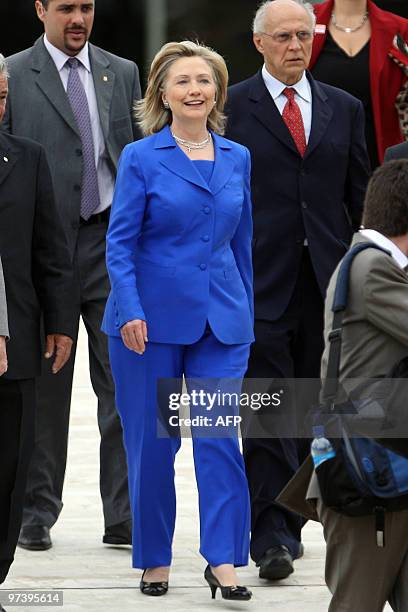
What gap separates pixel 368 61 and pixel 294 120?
574 mm

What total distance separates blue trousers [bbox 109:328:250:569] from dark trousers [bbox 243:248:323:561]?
440 mm

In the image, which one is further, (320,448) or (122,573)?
(122,573)

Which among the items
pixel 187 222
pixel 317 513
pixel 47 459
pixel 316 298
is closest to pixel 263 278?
pixel 316 298

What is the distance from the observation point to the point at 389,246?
399 cm

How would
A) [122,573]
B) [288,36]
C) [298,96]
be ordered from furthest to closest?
[298,96] → [288,36] → [122,573]

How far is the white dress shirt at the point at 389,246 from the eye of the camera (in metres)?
3.98

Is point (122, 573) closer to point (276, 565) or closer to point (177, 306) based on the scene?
point (276, 565)

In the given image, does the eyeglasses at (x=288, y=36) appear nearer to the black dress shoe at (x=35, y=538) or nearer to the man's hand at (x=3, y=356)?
the man's hand at (x=3, y=356)

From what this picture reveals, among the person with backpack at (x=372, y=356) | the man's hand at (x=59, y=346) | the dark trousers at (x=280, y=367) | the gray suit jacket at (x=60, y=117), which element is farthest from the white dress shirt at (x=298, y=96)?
the person with backpack at (x=372, y=356)

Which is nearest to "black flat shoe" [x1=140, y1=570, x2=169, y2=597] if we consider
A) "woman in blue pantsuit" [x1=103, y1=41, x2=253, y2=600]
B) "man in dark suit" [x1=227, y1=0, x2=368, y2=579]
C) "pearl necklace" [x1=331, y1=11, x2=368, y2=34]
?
"woman in blue pantsuit" [x1=103, y1=41, x2=253, y2=600]

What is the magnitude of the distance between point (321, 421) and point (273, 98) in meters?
2.35

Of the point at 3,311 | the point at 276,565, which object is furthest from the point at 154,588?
the point at 3,311

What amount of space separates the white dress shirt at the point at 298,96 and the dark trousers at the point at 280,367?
506 millimetres

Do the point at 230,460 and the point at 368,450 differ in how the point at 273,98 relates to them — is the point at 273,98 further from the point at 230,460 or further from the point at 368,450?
the point at 368,450
